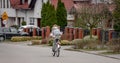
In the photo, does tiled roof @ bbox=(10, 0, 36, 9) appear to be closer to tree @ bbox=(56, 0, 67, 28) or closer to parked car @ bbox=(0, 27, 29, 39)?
tree @ bbox=(56, 0, 67, 28)

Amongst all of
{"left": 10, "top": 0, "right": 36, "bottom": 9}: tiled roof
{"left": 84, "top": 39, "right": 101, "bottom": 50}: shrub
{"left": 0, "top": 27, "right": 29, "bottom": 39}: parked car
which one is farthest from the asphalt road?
{"left": 10, "top": 0, "right": 36, "bottom": 9}: tiled roof

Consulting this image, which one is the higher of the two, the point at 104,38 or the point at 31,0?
the point at 31,0

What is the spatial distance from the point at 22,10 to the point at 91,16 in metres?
35.2

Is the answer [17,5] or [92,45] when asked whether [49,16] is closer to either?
[17,5]

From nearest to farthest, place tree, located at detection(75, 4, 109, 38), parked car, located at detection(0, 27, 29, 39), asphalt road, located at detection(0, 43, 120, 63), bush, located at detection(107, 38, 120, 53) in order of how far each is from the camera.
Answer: asphalt road, located at detection(0, 43, 120, 63) < bush, located at detection(107, 38, 120, 53) < tree, located at detection(75, 4, 109, 38) < parked car, located at detection(0, 27, 29, 39)

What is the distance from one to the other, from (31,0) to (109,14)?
101ft

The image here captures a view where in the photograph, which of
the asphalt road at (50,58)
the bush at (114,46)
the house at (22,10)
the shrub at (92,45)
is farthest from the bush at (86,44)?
the house at (22,10)

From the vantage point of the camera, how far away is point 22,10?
76.8m

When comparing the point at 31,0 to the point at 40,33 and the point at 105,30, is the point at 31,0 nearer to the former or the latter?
the point at 40,33

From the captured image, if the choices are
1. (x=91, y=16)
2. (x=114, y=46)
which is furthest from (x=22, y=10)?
(x=114, y=46)

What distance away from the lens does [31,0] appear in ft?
237

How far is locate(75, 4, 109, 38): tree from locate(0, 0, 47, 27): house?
91.5 feet

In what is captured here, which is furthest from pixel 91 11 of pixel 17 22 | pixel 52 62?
pixel 17 22

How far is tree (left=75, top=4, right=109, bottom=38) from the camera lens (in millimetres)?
42722
